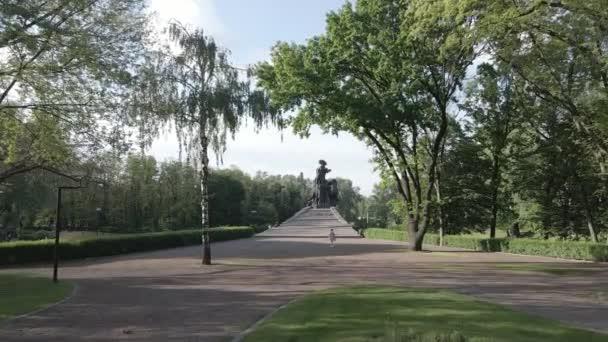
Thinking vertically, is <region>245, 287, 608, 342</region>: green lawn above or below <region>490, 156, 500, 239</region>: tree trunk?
below

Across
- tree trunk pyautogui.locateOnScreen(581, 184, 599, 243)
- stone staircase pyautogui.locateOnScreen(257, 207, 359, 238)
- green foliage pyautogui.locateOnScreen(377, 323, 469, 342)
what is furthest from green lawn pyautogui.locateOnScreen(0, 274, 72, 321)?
stone staircase pyautogui.locateOnScreen(257, 207, 359, 238)

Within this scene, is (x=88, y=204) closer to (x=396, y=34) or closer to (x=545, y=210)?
(x=396, y=34)

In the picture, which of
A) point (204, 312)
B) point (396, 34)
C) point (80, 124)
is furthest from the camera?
point (396, 34)

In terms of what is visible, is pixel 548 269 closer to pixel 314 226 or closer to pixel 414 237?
pixel 414 237

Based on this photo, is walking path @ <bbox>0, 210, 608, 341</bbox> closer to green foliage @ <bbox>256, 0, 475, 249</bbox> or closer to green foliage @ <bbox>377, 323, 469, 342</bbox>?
green foliage @ <bbox>377, 323, 469, 342</bbox>

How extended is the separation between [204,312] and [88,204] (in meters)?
51.6

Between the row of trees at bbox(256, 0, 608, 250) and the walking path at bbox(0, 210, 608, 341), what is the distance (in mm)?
8139

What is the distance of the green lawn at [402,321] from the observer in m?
9.00

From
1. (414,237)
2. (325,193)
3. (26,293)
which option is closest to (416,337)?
(26,293)

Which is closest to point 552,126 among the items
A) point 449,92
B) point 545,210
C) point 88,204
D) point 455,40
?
point 545,210

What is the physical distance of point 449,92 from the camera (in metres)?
33.8

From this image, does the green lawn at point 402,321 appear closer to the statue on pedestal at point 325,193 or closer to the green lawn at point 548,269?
the green lawn at point 548,269

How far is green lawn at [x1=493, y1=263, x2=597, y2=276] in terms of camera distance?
22266 millimetres

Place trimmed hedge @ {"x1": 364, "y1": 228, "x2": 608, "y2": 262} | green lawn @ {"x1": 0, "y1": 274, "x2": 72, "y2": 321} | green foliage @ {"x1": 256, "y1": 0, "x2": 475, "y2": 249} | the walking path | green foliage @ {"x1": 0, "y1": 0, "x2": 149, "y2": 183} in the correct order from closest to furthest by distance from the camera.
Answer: the walking path
green lawn @ {"x1": 0, "y1": 274, "x2": 72, "y2": 321}
green foliage @ {"x1": 0, "y1": 0, "x2": 149, "y2": 183}
trimmed hedge @ {"x1": 364, "y1": 228, "x2": 608, "y2": 262}
green foliage @ {"x1": 256, "y1": 0, "x2": 475, "y2": 249}
